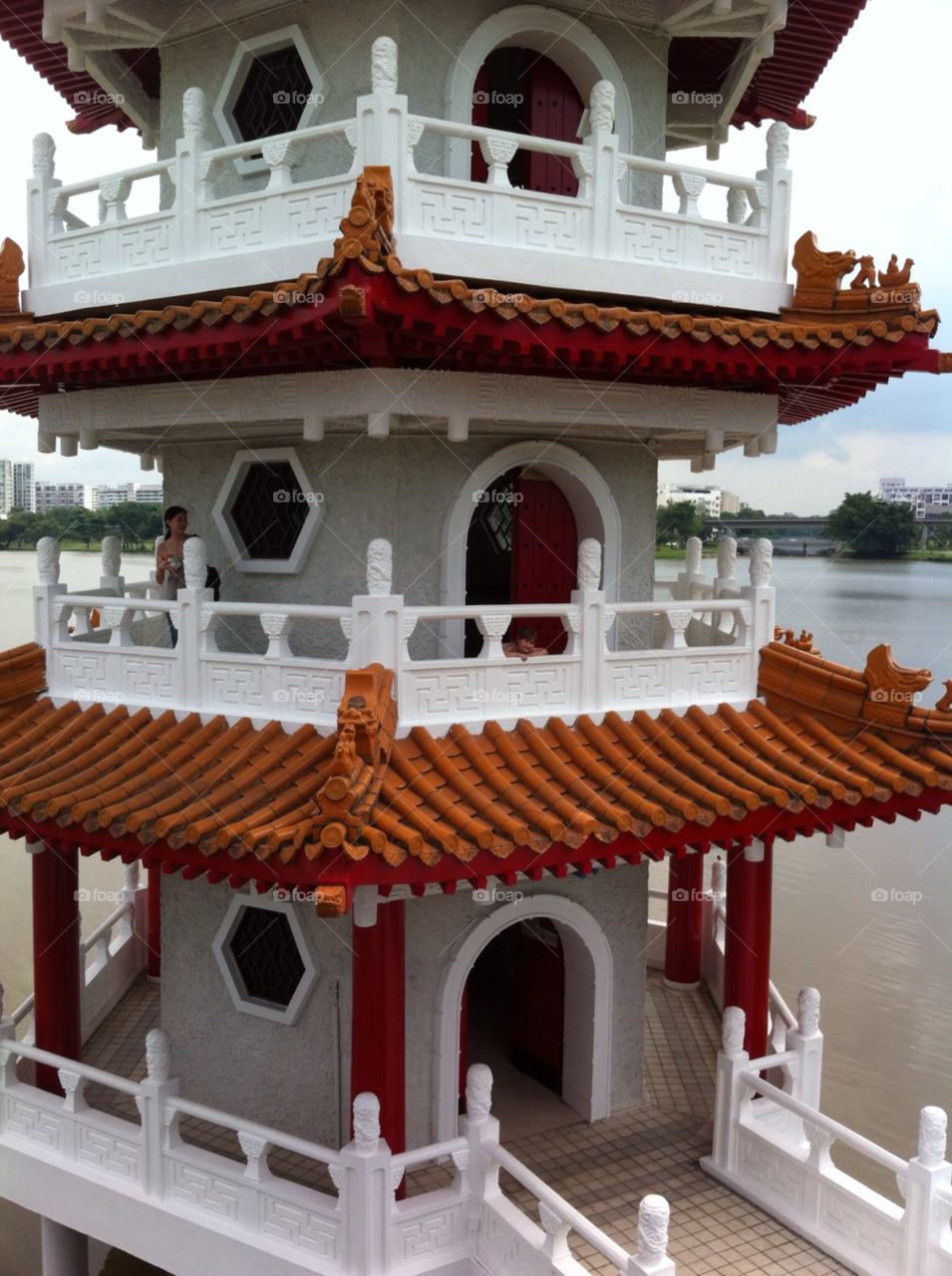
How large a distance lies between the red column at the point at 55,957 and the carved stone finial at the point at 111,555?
2.53 meters

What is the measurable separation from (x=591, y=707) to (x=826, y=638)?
783 inches

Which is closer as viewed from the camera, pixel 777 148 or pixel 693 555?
pixel 777 148

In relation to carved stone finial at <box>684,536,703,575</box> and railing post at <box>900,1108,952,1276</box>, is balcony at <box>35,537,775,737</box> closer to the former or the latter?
carved stone finial at <box>684,536,703,575</box>

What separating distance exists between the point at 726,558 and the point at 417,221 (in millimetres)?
4160

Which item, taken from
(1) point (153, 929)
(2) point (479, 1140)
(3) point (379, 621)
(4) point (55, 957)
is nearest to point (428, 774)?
(3) point (379, 621)

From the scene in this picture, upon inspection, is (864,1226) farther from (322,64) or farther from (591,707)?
(322,64)

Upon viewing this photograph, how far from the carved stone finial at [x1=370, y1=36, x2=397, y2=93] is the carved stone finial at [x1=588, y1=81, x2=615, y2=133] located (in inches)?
56.6

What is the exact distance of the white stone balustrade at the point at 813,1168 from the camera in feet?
20.1

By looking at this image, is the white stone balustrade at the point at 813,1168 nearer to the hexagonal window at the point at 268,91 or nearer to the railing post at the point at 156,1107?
the railing post at the point at 156,1107

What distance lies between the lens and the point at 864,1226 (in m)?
6.50

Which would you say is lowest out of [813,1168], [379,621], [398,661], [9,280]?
[813,1168]

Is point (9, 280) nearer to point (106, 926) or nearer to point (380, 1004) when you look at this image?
point (380, 1004)

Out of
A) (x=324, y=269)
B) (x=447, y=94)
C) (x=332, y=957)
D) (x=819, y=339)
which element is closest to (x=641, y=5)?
(x=447, y=94)

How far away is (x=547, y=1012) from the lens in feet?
29.3
